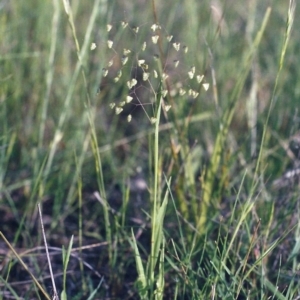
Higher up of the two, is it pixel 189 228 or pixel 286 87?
pixel 286 87

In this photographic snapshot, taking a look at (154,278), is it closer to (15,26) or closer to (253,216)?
(253,216)

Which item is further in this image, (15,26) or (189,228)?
(15,26)

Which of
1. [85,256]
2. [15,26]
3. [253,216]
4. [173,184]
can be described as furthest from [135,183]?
[15,26]

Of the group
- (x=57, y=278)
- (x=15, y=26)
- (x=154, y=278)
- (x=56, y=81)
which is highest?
(x=15, y=26)

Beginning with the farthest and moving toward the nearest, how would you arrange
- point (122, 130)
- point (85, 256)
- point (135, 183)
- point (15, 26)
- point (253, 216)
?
point (122, 130), point (15, 26), point (135, 183), point (85, 256), point (253, 216)

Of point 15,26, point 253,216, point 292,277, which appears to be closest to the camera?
point 292,277

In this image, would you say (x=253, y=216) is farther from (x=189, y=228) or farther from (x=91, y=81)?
(x=91, y=81)

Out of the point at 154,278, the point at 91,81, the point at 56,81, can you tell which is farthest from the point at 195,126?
the point at 154,278
